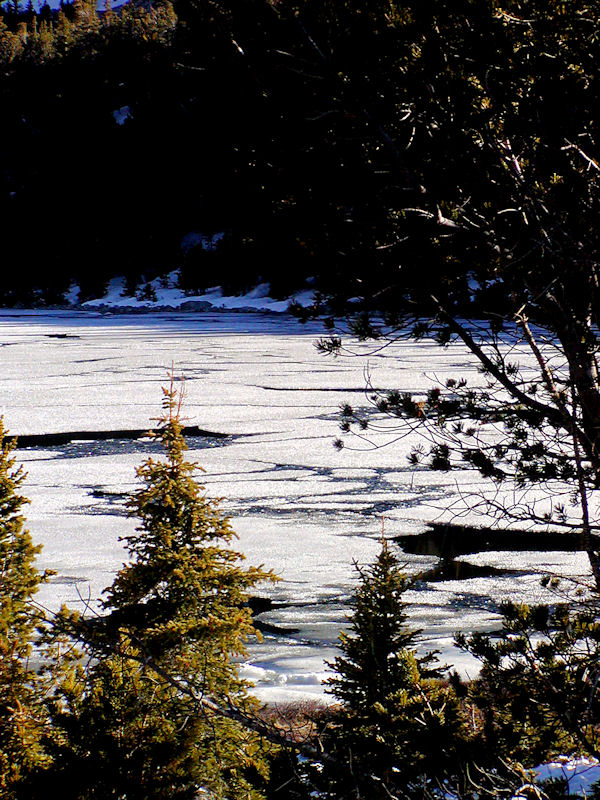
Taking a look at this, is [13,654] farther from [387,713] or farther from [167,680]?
[387,713]

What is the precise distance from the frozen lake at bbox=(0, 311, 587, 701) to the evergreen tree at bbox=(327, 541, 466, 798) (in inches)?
34.2

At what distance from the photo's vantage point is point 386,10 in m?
3.31

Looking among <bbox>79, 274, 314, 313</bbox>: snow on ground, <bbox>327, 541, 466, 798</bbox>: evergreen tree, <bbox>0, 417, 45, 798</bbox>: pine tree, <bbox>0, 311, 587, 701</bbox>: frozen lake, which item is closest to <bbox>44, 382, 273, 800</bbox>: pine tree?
<bbox>0, 417, 45, 798</bbox>: pine tree

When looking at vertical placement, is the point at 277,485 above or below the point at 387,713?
below

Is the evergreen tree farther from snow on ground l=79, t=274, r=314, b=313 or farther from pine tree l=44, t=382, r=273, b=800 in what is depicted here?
snow on ground l=79, t=274, r=314, b=313

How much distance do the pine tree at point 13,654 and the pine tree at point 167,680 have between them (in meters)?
0.09

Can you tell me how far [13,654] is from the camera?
3.12 meters

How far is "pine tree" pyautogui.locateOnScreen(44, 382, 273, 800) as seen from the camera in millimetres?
2928

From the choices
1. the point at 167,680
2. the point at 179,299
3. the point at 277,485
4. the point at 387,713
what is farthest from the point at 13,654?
the point at 179,299

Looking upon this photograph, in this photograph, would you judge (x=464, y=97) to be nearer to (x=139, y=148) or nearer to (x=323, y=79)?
(x=323, y=79)

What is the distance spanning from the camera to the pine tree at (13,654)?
115 inches

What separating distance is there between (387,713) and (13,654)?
1222 millimetres

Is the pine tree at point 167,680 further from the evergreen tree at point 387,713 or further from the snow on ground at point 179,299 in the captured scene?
the snow on ground at point 179,299

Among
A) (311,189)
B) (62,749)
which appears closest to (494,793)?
(62,749)
